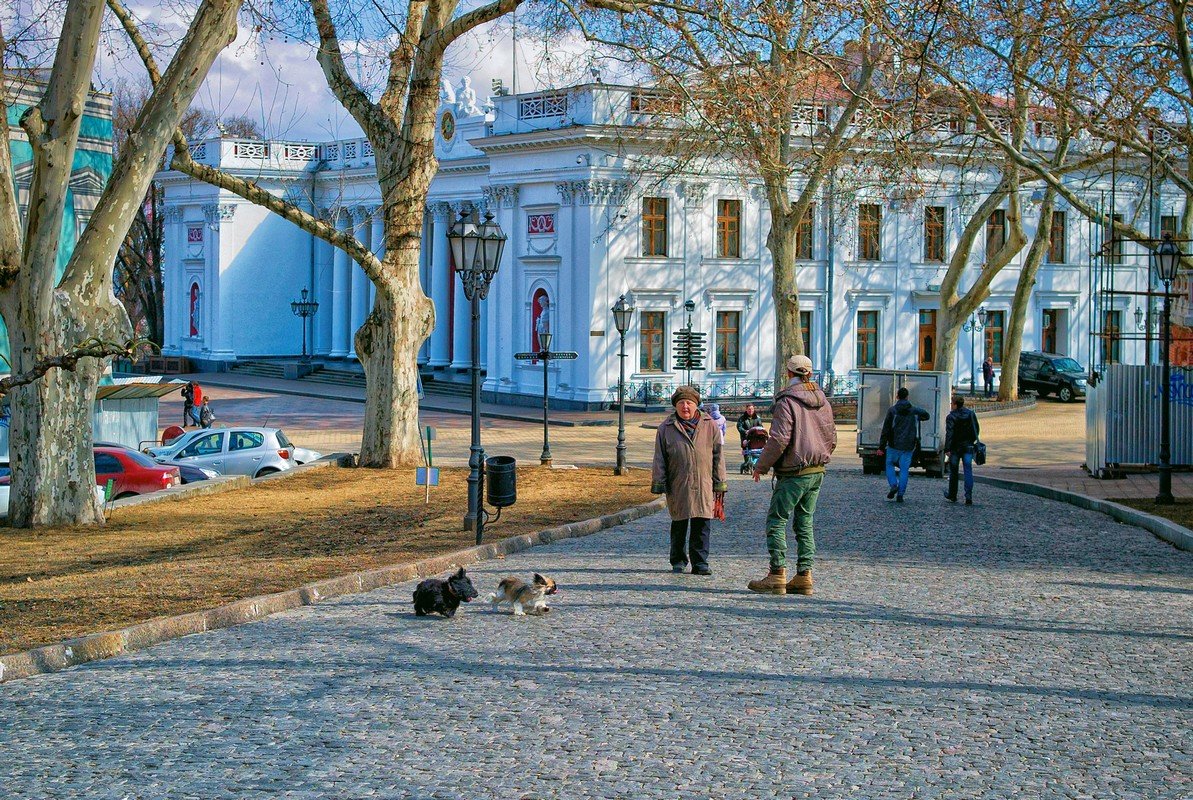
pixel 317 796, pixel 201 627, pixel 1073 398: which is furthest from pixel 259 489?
pixel 1073 398

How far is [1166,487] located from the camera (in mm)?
20625

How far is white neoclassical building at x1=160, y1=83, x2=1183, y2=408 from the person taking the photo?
5084 centimetres

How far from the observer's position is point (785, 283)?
40469mm

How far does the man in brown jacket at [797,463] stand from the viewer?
11.7 m

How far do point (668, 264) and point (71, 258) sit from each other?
36150 millimetres

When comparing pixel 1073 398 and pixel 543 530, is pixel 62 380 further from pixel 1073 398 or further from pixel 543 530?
pixel 1073 398

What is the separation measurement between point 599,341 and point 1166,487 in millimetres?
31374

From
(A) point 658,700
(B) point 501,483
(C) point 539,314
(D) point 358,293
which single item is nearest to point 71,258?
(B) point 501,483

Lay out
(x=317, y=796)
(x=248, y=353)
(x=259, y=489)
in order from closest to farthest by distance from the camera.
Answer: (x=317, y=796)
(x=259, y=489)
(x=248, y=353)

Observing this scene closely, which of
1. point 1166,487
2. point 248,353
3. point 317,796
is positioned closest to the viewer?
point 317,796

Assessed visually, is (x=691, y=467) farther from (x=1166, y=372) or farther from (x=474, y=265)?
(x=1166, y=372)

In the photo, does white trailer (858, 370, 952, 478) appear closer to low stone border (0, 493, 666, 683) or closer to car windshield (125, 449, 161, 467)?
car windshield (125, 449, 161, 467)

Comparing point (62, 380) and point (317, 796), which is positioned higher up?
point (62, 380)

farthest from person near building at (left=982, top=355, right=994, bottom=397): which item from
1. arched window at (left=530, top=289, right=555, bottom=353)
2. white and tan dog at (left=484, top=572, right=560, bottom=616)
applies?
white and tan dog at (left=484, top=572, right=560, bottom=616)
